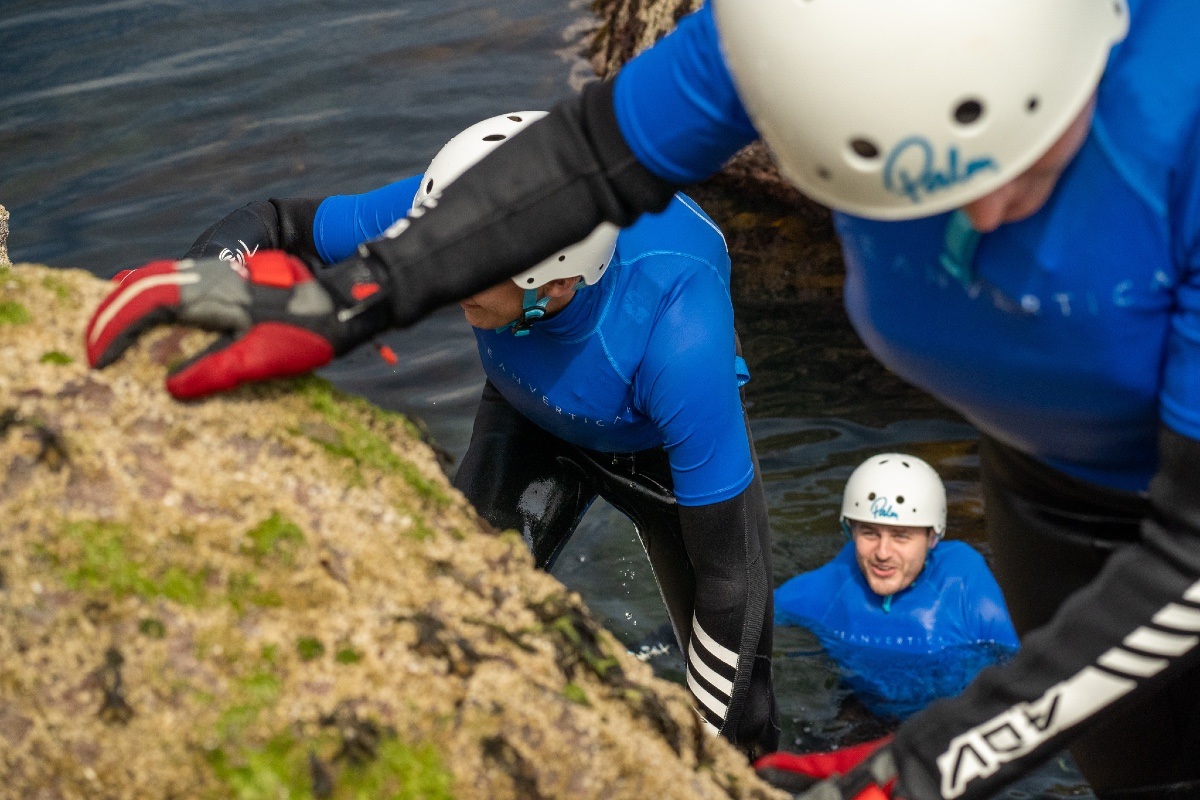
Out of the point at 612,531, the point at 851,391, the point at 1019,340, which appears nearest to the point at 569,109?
the point at 1019,340

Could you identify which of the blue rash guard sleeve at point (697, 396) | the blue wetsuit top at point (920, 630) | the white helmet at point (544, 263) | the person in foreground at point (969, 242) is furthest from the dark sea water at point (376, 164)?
the person in foreground at point (969, 242)

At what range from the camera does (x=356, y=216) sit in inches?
201

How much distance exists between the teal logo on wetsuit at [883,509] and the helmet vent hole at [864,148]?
4866mm

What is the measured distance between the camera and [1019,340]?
258cm

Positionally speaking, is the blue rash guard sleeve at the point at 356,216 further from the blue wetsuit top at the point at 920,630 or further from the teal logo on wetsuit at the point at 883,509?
the blue wetsuit top at the point at 920,630

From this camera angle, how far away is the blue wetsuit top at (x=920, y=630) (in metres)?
7.02

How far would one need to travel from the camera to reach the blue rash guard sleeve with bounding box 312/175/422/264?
5031mm

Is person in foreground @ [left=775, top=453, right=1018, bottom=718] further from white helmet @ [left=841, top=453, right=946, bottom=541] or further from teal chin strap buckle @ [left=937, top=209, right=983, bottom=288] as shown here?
teal chin strap buckle @ [left=937, top=209, right=983, bottom=288]

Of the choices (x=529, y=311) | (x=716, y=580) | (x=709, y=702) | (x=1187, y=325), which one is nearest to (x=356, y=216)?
(x=529, y=311)

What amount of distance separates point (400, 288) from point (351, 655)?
30.4 inches

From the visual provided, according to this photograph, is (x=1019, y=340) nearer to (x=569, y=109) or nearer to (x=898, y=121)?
(x=898, y=121)

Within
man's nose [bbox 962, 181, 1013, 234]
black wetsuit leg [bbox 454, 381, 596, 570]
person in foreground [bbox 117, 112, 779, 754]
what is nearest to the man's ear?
person in foreground [bbox 117, 112, 779, 754]

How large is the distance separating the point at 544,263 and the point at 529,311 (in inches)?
13.6

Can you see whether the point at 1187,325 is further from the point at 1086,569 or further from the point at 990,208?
the point at 1086,569
